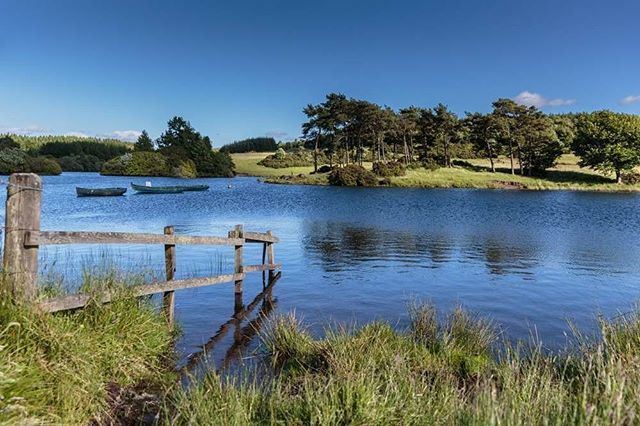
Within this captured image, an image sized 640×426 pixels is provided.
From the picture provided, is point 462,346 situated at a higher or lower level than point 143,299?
lower

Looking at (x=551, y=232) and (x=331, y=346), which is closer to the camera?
(x=331, y=346)

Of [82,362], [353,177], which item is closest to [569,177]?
[353,177]

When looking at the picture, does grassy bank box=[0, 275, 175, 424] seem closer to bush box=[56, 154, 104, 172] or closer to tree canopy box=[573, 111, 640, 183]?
tree canopy box=[573, 111, 640, 183]

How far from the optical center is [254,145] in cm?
18300

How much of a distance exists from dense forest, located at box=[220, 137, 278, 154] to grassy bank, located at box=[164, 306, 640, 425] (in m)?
167

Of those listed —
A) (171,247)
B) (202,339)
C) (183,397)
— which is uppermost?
(171,247)

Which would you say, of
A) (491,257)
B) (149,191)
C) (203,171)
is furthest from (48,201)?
(203,171)

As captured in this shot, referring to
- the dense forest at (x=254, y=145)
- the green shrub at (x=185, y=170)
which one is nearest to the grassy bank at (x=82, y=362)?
the green shrub at (x=185, y=170)

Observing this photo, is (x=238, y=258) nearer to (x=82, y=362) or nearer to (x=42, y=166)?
(x=82, y=362)

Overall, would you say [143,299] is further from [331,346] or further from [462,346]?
[462,346]

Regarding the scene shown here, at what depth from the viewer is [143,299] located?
8289mm

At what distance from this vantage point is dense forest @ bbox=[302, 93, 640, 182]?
7856 cm

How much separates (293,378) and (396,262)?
1278 centimetres

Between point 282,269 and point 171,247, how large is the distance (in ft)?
24.9
